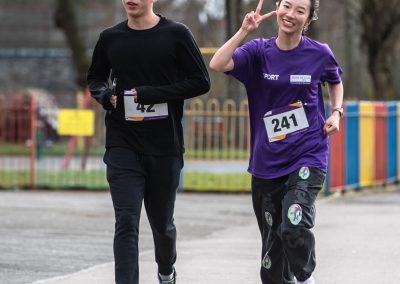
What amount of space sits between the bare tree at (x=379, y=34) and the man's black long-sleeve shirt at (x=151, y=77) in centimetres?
2139

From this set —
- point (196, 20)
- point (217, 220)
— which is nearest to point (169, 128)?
point (217, 220)

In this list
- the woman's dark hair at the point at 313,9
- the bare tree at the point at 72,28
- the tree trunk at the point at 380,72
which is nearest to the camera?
the woman's dark hair at the point at 313,9

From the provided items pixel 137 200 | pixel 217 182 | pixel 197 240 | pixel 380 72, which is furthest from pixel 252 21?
pixel 380 72

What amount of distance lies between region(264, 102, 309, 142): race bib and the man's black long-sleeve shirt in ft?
1.73

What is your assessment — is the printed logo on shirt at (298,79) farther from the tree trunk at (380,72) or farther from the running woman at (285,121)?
the tree trunk at (380,72)

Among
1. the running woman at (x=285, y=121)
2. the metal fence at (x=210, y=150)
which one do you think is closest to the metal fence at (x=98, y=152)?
the metal fence at (x=210, y=150)

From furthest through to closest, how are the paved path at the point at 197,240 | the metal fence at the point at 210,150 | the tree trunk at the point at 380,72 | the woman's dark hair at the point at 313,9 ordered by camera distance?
the tree trunk at the point at 380,72, the metal fence at the point at 210,150, the paved path at the point at 197,240, the woman's dark hair at the point at 313,9

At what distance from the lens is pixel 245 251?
31.9 feet

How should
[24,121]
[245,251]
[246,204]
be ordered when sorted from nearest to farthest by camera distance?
1. [245,251]
2. [246,204]
3. [24,121]

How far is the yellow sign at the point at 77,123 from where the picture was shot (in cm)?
1705

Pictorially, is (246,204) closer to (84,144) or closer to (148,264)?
(84,144)

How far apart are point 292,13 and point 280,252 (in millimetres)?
1308

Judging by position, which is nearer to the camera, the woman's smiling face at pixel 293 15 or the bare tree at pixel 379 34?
the woman's smiling face at pixel 293 15

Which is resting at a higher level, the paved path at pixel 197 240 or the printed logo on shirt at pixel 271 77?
the printed logo on shirt at pixel 271 77
